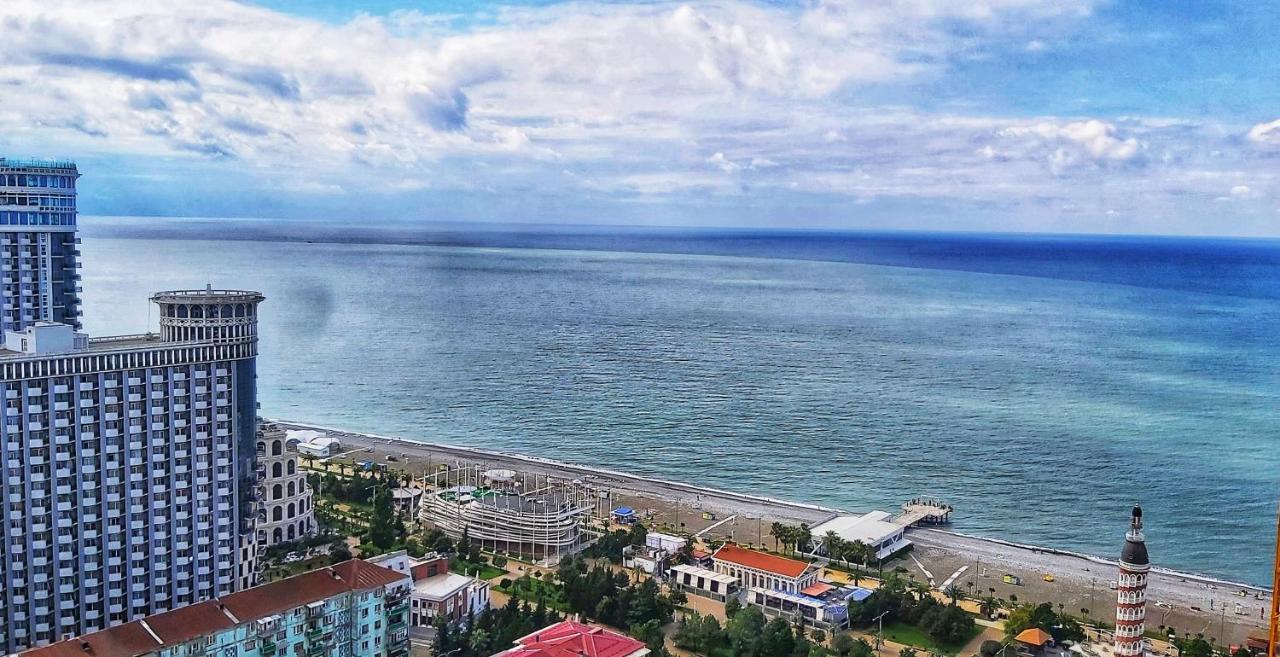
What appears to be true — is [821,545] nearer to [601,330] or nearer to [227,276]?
[601,330]

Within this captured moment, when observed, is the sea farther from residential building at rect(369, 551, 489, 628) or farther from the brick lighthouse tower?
residential building at rect(369, 551, 489, 628)

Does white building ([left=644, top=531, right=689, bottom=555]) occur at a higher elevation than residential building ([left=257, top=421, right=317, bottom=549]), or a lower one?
lower

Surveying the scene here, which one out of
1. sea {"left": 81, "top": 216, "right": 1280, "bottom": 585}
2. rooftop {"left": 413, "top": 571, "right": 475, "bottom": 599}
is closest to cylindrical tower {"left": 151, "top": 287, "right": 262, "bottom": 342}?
rooftop {"left": 413, "top": 571, "right": 475, "bottom": 599}

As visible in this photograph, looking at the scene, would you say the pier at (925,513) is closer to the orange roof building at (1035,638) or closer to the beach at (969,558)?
the beach at (969,558)

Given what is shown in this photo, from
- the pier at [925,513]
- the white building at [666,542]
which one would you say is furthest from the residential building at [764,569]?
the pier at [925,513]

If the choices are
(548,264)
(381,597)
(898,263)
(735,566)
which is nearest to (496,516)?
(735,566)

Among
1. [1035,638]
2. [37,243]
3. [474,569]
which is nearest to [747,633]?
[1035,638]
